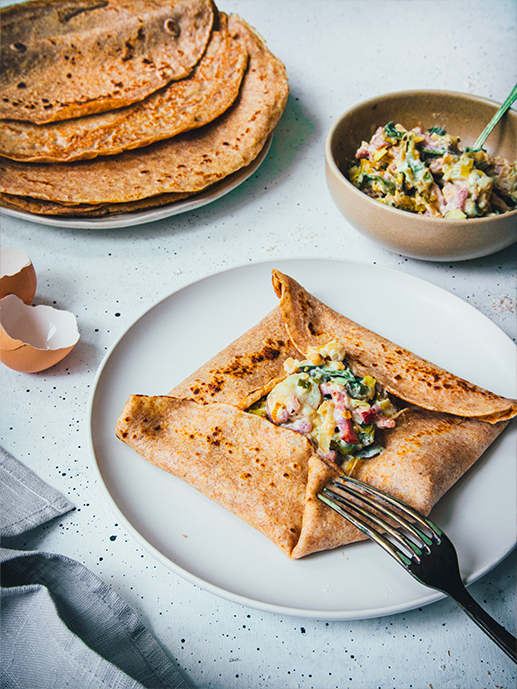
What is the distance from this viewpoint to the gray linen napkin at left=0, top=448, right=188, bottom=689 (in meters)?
1.21

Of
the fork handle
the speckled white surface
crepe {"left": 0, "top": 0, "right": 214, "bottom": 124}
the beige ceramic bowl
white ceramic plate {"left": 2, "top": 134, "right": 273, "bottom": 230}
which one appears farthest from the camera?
crepe {"left": 0, "top": 0, "right": 214, "bottom": 124}

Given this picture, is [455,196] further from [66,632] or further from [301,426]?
[66,632]

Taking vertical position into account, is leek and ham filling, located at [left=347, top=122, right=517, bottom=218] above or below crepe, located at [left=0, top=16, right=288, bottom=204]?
below

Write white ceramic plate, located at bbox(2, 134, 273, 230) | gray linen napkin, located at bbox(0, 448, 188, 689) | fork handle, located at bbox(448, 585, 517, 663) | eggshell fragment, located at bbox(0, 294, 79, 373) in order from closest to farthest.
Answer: fork handle, located at bbox(448, 585, 517, 663)
gray linen napkin, located at bbox(0, 448, 188, 689)
eggshell fragment, located at bbox(0, 294, 79, 373)
white ceramic plate, located at bbox(2, 134, 273, 230)

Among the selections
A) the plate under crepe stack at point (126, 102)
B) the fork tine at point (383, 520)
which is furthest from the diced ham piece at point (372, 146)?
the fork tine at point (383, 520)

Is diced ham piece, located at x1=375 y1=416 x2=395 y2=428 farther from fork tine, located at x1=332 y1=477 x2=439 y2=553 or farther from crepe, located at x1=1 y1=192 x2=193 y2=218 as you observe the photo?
crepe, located at x1=1 y1=192 x2=193 y2=218

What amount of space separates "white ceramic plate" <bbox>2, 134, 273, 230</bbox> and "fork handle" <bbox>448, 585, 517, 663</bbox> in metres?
1.75

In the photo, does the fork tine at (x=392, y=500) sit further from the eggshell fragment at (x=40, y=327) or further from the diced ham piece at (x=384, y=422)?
the eggshell fragment at (x=40, y=327)

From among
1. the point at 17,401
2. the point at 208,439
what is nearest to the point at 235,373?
the point at 208,439

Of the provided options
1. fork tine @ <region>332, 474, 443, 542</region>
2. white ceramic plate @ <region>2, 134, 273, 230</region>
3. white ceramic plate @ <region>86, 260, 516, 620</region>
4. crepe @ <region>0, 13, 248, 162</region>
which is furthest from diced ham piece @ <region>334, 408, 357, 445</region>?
crepe @ <region>0, 13, 248, 162</region>

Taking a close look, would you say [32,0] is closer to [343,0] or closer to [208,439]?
[343,0]

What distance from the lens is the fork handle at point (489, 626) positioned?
1.07 metres

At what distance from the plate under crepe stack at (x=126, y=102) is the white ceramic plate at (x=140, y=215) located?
32 millimetres

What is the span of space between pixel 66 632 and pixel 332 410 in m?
0.86
